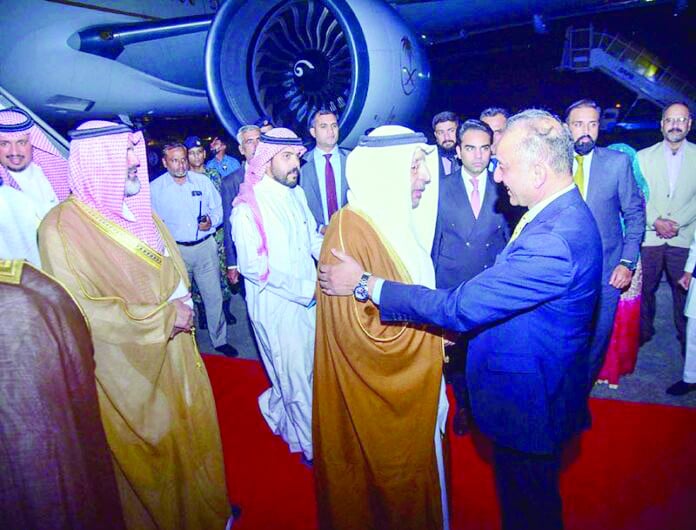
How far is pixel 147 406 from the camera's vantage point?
176cm

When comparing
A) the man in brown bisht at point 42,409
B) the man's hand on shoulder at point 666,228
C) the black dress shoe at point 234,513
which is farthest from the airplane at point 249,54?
the man in brown bisht at point 42,409

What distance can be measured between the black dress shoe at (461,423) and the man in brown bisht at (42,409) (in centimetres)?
223

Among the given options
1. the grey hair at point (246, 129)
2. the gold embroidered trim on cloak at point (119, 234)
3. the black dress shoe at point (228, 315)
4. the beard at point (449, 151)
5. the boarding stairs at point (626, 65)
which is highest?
the boarding stairs at point (626, 65)

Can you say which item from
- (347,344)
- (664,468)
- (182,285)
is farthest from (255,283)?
(664,468)

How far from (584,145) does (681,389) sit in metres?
1.86

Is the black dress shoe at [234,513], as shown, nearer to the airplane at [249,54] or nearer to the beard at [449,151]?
the beard at [449,151]

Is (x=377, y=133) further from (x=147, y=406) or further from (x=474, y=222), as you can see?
(x=147, y=406)

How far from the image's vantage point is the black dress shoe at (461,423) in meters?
2.86

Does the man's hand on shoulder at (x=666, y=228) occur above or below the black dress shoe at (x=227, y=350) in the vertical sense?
above

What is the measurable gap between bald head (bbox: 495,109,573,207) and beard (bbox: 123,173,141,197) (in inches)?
62.0

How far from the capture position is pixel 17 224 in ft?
8.87

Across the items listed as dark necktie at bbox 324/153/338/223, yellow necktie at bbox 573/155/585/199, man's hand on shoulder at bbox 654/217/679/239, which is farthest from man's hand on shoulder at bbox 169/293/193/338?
man's hand on shoulder at bbox 654/217/679/239

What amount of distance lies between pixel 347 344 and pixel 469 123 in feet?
6.48

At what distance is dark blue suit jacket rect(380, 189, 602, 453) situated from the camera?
1.49m
